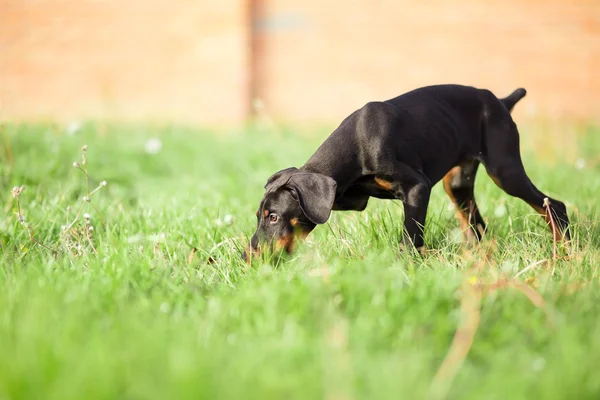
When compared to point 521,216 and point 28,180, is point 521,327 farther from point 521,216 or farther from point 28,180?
point 28,180

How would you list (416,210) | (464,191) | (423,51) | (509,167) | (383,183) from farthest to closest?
(423,51)
(464,191)
(509,167)
(383,183)
(416,210)

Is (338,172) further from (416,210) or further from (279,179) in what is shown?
(416,210)

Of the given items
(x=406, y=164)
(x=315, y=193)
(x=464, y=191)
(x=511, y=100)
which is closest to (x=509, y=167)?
(x=464, y=191)

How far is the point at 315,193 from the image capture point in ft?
10.9

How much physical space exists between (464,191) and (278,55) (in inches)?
251

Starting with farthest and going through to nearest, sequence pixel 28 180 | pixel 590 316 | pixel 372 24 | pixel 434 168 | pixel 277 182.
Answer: pixel 372 24, pixel 28 180, pixel 434 168, pixel 277 182, pixel 590 316

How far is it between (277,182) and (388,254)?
71 cm

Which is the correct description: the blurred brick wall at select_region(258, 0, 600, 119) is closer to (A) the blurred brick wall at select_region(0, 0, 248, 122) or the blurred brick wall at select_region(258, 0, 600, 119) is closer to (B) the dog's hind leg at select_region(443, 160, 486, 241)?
(A) the blurred brick wall at select_region(0, 0, 248, 122)

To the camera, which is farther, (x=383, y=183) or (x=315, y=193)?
(x=383, y=183)

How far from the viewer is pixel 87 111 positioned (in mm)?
10359

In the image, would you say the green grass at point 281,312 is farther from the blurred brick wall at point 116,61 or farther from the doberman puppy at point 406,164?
the blurred brick wall at point 116,61

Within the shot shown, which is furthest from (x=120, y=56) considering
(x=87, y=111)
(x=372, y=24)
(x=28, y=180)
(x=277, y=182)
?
(x=277, y=182)

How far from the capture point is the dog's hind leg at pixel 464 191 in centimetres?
413

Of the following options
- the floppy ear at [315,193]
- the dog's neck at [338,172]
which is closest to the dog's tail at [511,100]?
the dog's neck at [338,172]
